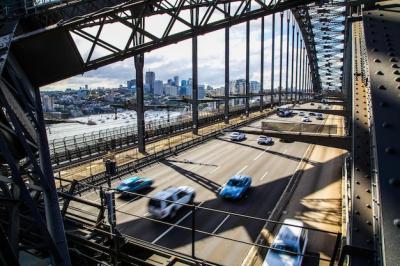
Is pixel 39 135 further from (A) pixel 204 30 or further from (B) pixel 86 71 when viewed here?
(A) pixel 204 30

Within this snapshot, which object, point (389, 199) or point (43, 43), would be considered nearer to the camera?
point (389, 199)

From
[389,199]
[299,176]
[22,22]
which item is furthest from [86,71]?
[299,176]

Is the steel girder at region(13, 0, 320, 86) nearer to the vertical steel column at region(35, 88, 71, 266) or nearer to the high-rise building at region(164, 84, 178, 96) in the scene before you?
the vertical steel column at region(35, 88, 71, 266)

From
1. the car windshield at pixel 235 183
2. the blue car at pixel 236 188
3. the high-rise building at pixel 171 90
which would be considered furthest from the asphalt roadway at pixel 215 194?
the high-rise building at pixel 171 90

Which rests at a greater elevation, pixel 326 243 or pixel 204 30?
pixel 204 30

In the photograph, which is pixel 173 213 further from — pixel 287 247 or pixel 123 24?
pixel 123 24

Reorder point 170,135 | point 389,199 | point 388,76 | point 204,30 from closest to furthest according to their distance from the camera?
point 389,199 < point 388,76 < point 204,30 < point 170,135

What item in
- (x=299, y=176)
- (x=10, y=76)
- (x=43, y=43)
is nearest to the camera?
(x=10, y=76)

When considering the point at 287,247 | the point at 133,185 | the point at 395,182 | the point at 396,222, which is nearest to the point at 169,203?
the point at 133,185
